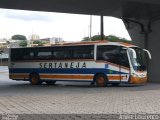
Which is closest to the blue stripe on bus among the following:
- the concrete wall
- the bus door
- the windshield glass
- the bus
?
the bus

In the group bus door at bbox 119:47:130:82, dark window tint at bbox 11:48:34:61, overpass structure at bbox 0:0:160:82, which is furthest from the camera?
dark window tint at bbox 11:48:34:61

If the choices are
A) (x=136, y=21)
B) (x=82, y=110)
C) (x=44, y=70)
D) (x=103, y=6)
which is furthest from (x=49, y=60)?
(x=82, y=110)

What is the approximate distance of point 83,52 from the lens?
98.8 ft

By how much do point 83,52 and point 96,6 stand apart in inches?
124

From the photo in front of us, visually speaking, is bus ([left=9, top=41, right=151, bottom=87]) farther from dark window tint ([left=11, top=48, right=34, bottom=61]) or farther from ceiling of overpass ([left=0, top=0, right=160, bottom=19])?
ceiling of overpass ([left=0, top=0, right=160, bottom=19])

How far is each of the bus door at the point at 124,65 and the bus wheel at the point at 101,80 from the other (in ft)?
3.78

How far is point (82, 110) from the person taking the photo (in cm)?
1278

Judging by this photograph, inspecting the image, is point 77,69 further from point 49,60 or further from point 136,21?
point 136,21

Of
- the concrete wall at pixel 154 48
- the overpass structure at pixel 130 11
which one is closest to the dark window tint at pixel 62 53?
the overpass structure at pixel 130 11

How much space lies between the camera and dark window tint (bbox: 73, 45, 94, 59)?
2966 centimetres

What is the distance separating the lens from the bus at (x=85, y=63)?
94.8 feet

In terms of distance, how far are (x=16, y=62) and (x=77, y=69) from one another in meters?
5.49

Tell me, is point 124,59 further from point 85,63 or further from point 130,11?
point 130,11

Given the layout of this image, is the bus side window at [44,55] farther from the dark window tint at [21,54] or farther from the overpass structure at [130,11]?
the overpass structure at [130,11]
